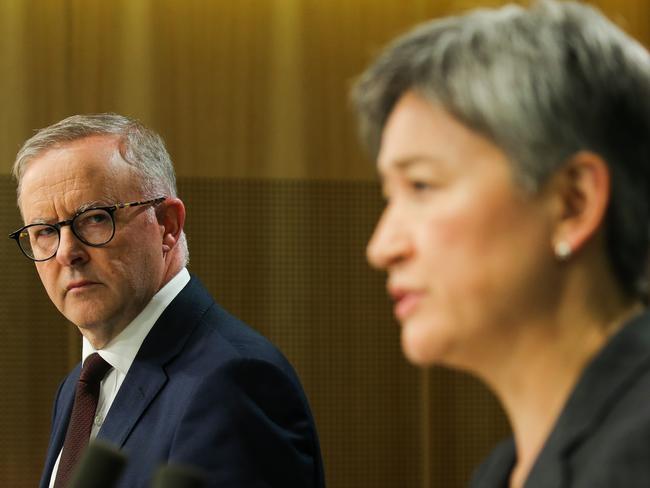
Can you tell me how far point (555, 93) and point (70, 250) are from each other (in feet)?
5.38

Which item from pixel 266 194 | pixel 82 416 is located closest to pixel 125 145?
pixel 82 416

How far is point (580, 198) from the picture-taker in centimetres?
100

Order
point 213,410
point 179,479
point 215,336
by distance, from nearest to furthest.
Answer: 1. point 179,479
2. point 213,410
3. point 215,336

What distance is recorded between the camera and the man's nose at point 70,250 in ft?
7.79

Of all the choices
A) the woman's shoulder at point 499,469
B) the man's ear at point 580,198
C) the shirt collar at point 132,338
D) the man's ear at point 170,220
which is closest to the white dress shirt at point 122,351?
the shirt collar at point 132,338

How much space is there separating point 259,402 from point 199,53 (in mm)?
3368

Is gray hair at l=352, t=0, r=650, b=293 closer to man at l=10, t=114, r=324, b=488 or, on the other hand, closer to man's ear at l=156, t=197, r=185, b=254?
man at l=10, t=114, r=324, b=488

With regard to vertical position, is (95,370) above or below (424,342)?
below

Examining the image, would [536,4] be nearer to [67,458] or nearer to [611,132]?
[611,132]

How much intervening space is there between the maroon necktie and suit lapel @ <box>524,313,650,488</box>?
154cm

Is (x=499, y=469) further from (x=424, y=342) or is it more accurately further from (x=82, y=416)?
(x=82, y=416)

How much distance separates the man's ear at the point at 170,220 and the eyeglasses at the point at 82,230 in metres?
0.13

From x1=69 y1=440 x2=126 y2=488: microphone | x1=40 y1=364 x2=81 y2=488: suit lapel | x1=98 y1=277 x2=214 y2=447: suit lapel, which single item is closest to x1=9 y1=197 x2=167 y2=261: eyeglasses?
x1=98 y1=277 x2=214 y2=447: suit lapel

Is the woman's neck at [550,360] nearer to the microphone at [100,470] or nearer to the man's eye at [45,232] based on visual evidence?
the microphone at [100,470]
